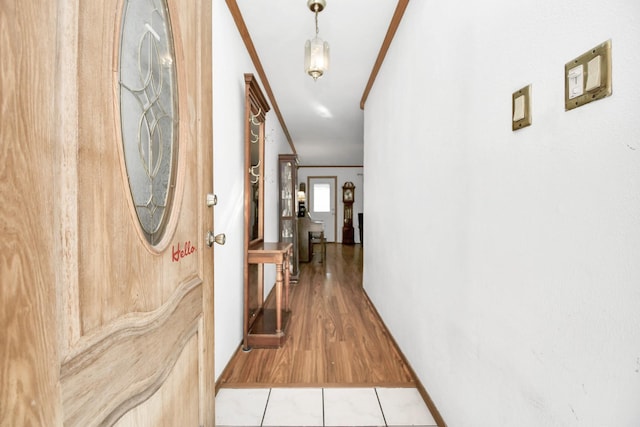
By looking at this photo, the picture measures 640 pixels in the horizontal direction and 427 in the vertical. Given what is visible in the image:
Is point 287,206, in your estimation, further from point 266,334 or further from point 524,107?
point 524,107

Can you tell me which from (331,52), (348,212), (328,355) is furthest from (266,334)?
(348,212)

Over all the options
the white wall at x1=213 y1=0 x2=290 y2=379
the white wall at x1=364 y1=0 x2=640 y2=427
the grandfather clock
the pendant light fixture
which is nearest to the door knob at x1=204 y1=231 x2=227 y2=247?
the white wall at x1=213 y1=0 x2=290 y2=379

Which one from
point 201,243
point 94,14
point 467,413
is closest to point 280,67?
point 201,243

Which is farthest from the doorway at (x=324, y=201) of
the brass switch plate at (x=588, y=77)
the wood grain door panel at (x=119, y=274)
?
the brass switch plate at (x=588, y=77)

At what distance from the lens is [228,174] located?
211 centimetres

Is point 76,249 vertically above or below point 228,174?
below

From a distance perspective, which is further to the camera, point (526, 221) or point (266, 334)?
point (266, 334)

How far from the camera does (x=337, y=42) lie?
2584mm

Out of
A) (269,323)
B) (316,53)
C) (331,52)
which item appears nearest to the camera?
(316,53)

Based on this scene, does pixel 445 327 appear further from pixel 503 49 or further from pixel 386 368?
pixel 503 49

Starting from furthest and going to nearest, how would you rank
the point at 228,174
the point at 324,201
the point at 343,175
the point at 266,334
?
the point at 324,201, the point at 343,175, the point at 266,334, the point at 228,174

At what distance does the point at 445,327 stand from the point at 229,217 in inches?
57.7

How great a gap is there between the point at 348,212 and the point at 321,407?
7.75m

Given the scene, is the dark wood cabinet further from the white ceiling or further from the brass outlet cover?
the brass outlet cover
